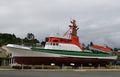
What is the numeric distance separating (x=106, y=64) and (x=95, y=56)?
5741mm

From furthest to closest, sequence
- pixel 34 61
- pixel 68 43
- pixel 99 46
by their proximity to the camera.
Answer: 1. pixel 99 46
2. pixel 68 43
3. pixel 34 61

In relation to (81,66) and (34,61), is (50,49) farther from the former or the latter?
(81,66)

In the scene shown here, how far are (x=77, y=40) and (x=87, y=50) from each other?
209 inches

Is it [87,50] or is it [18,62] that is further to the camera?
[87,50]

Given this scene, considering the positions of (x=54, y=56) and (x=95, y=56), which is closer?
(x=54, y=56)

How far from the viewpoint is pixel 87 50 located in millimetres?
77062

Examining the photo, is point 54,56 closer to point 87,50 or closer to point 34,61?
point 34,61

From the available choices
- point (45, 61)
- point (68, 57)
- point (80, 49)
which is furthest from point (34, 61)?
point (80, 49)

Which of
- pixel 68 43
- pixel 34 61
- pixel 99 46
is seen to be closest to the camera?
pixel 34 61

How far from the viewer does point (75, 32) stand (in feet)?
246

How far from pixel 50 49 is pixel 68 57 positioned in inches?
186

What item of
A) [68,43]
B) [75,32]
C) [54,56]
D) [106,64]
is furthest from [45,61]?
[106,64]

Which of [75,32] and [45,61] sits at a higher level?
[75,32]

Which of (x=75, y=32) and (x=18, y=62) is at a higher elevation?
(x=75, y=32)
